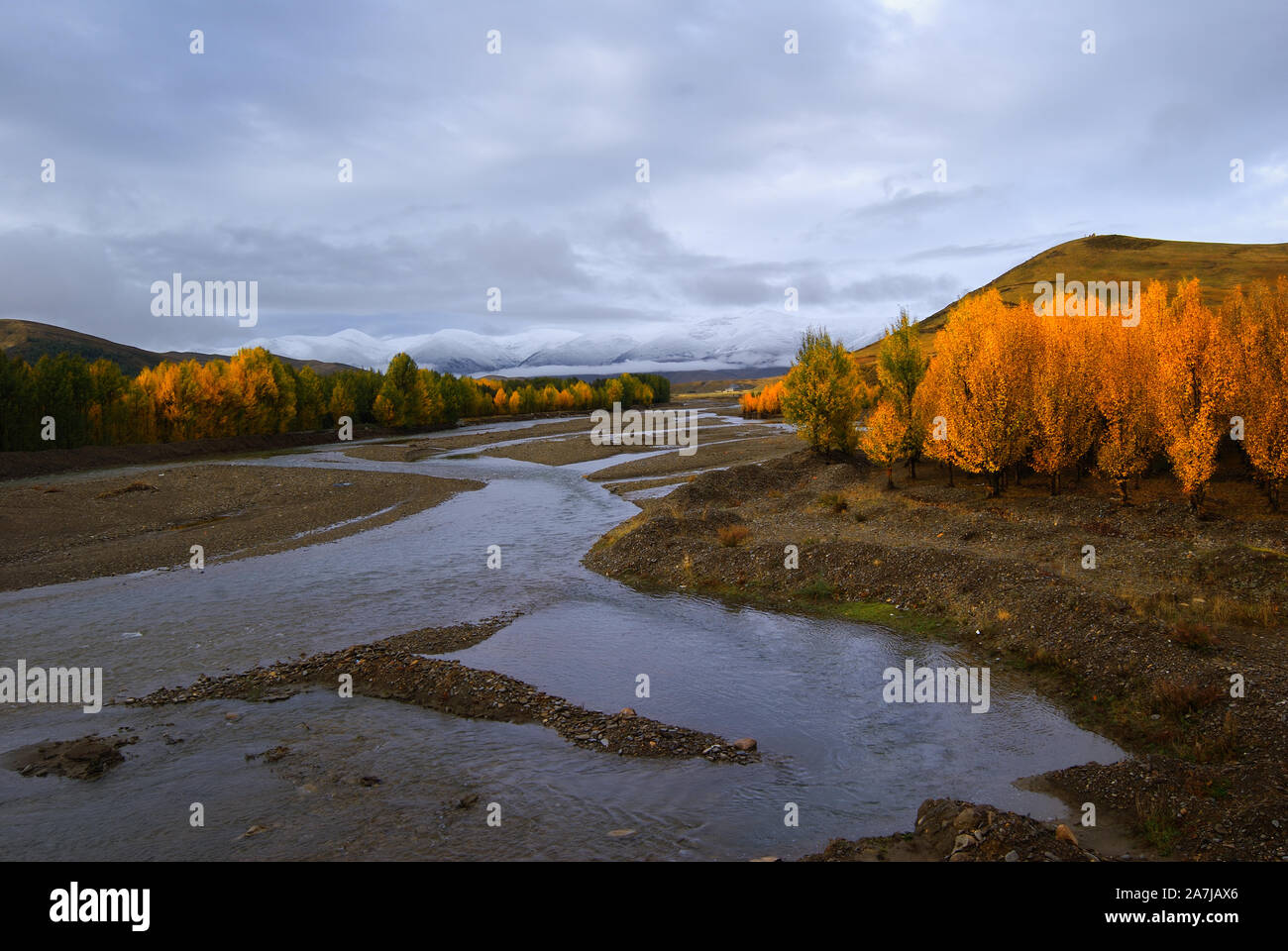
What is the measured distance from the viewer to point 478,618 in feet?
87.5

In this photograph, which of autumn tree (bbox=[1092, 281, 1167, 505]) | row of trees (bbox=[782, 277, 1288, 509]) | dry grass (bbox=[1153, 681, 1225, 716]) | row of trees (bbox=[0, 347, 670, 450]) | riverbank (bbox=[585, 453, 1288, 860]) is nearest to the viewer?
riverbank (bbox=[585, 453, 1288, 860])

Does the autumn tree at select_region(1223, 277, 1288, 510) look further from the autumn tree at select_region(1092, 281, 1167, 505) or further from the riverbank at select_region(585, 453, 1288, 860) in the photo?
the autumn tree at select_region(1092, 281, 1167, 505)

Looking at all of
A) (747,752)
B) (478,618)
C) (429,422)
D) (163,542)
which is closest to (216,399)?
(429,422)

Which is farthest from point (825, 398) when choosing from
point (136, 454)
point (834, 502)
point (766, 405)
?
point (766, 405)

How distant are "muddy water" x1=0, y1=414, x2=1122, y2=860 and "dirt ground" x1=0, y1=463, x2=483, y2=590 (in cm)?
666

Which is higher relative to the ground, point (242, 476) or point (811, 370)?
point (811, 370)

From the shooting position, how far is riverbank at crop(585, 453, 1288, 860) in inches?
525

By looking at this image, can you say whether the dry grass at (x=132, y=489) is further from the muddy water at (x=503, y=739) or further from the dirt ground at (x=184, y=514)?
the muddy water at (x=503, y=739)

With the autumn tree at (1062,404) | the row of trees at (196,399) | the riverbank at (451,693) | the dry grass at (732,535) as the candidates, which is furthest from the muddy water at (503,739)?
the row of trees at (196,399)

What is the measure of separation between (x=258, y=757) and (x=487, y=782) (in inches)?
222

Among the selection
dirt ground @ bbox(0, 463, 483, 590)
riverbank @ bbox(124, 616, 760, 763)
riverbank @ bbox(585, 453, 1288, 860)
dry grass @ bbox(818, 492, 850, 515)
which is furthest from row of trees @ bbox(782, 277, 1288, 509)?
dirt ground @ bbox(0, 463, 483, 590)

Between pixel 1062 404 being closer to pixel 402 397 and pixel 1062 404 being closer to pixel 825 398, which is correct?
pixel 825 398
